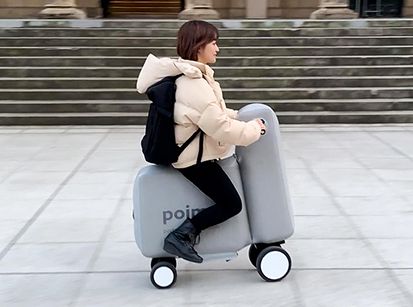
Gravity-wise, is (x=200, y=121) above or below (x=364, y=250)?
above

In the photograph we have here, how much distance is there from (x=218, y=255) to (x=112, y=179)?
10.2 ft

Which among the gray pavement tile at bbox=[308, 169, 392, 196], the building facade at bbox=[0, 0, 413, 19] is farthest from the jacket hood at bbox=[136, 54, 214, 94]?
the building facade at bbox=[0, 0, 413, 19]

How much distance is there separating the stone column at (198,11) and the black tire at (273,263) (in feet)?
38.9

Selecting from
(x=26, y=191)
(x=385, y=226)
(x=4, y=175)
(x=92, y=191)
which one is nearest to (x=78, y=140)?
(x=4, y=175)

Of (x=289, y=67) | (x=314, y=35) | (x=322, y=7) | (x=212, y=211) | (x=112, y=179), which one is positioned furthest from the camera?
(x=322, y=7)

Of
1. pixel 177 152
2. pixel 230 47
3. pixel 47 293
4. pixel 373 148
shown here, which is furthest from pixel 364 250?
pixel 230 47

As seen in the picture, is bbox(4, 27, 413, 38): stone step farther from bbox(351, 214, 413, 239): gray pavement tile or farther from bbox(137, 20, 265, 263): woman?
bbox(137, 20, 265, 263): woman

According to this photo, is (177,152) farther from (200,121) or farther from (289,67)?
(289,67)

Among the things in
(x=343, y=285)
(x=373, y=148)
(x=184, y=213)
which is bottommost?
(x=373, y=148)

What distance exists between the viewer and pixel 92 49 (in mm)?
12719

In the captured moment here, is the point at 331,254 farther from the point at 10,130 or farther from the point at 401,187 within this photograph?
the point at 10,130

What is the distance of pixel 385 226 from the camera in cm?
545

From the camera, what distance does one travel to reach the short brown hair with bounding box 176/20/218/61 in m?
3.96

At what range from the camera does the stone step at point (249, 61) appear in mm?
12312
